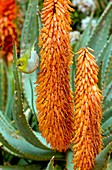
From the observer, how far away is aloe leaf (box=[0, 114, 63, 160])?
1710 millimetres

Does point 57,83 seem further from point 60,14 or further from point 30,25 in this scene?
point 30,25

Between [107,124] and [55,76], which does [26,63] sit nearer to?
[55,76]

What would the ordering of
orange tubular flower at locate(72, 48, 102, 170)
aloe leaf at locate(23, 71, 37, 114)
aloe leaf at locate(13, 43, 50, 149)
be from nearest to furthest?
1. orange tubular flower at locate(72, 48, 102, 170)
2. aloe leaf at locate(13, 43, 50, 149)
3. aloe leaf at locate(23, 71, 37, 114)

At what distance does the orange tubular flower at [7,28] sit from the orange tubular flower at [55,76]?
836 mm

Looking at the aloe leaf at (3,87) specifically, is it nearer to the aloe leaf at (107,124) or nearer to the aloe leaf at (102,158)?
the aloe leaf at (107,124)

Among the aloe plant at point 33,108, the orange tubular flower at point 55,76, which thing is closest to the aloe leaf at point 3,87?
the aloe plant at point 33,108

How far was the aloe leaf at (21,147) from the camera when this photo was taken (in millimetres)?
1710

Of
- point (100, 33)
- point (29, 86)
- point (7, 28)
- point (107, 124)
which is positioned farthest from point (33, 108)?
point (7, 28)

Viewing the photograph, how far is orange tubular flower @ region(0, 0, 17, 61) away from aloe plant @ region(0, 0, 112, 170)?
0.46 feet

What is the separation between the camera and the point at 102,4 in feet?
9.71

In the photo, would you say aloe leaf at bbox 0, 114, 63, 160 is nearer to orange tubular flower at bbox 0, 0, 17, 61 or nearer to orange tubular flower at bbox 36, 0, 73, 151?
orange tubular flower at bbox 36, 0, 73, 151

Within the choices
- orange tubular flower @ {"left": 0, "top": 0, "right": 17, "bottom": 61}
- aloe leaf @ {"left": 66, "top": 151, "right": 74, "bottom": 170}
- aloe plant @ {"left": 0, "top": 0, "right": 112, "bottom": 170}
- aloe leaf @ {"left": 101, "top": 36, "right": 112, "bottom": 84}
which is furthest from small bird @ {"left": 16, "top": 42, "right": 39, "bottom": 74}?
orange tubular flower @ {"left": 0, "top": 0, "right": 17, "bottom": 61}

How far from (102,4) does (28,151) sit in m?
1.42

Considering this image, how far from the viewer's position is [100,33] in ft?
7.04
